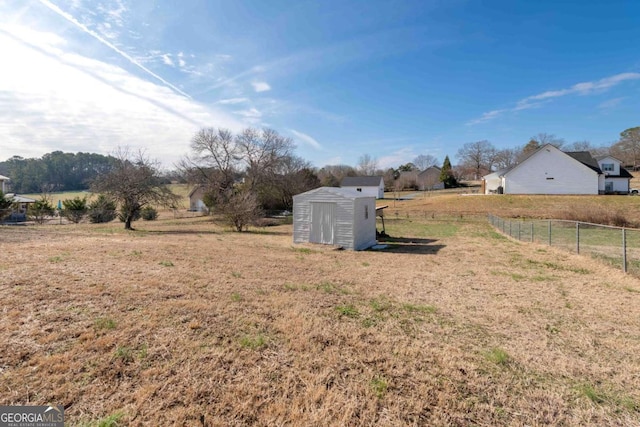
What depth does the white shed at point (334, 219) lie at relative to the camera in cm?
1364

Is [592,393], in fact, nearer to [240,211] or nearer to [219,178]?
[240,211]

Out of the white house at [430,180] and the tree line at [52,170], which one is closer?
the tree line at [52,170]

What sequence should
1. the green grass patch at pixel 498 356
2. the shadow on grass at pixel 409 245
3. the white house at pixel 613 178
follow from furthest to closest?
the white house at pixel 613 178 → the shadow on grass at pixel 409 245 → the green grass patch at pixel 498 356

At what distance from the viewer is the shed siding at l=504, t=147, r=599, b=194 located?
34.6 m

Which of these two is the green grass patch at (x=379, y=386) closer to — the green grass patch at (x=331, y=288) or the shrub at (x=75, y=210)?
the green grass patch at (x=331, y=288)

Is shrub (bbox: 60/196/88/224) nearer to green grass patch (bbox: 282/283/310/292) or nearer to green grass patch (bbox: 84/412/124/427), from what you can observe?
green grass patch (bbox: 282/283/310/292)

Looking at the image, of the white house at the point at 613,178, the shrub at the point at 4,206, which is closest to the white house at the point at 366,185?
the white house at the point at 613,178

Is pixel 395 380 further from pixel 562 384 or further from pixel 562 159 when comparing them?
pixel 562 159

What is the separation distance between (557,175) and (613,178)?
8.34 metres

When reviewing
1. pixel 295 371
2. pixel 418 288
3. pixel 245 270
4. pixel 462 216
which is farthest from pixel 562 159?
pixel 295 371

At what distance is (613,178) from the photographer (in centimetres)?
3728

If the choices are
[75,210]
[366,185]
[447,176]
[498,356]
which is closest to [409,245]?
[498,356]

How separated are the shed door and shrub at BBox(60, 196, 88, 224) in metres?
26.9

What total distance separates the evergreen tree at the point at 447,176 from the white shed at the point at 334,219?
52072 mm
